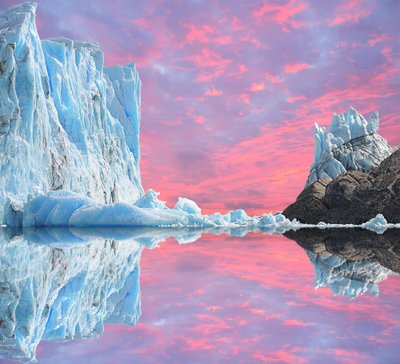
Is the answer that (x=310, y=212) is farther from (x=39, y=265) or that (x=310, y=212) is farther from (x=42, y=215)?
(x=39, y=265)

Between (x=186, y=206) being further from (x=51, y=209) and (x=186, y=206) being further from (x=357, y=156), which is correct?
(x=357, y=156)

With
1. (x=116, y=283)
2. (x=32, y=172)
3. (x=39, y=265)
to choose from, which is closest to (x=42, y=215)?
(x=32, y=172)

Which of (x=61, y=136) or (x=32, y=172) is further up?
(x=61, y=136)

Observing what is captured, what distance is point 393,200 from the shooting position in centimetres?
2550

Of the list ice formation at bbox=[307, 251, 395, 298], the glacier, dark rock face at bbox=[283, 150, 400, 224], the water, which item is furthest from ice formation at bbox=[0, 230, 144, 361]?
dark rock face at bbox=[283, 150, 400, 224]

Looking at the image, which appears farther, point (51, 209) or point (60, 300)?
point (51, 209)

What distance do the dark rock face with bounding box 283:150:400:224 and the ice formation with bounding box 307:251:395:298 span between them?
20779 mm

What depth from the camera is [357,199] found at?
27547mm

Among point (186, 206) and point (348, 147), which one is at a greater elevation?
point (348, 147)

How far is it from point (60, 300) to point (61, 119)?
92.6 ft

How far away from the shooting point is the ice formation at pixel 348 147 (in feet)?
126

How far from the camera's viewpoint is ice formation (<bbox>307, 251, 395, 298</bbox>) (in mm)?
4223

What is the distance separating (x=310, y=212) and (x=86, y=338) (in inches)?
1149

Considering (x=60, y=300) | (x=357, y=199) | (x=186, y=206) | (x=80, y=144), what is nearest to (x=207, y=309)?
(x=60, y=300)
